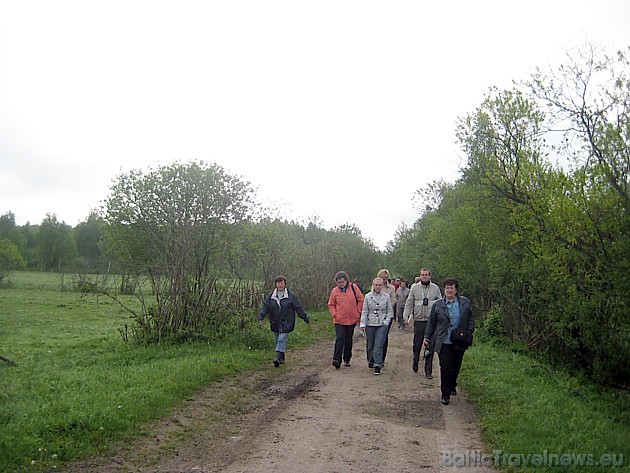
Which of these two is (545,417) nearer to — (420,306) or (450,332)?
(450,332)

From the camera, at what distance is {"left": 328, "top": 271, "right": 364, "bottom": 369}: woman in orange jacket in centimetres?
1094

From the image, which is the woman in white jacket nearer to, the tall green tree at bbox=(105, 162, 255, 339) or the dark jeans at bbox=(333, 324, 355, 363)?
the dark jeans at bbox=(333, 324, 355, 363)

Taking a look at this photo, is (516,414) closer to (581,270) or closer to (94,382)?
(581,270)

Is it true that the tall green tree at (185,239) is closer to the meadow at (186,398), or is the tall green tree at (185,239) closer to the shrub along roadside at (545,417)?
the meadow at (186,398)

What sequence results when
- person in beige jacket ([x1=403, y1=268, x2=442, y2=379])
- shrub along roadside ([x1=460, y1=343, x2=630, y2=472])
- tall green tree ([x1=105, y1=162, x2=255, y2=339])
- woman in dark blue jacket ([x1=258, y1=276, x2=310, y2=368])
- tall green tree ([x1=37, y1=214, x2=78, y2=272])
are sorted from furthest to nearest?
tall green tree ([x1=37, y1=214, x2=78, y2=272])
tall green tree ([x1=105, y1=162, x2=255, y2=339])
person in beige jacket ([x1=403, y1=268, x2=442, y2=379])
woman in dark blue jacket ([x1=258, y1=276, x2=310, y2=368])
shrub along roadside ([x1=460, y1=343, x2=630, y2=472])

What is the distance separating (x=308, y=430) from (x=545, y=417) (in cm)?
319

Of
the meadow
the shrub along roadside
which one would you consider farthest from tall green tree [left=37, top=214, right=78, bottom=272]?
the shrub along roadside

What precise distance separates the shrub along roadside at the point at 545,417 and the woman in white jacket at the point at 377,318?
1.71m

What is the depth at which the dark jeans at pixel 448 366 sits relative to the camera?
27.3ft

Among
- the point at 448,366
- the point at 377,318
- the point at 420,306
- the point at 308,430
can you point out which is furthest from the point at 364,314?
the point at 308,430

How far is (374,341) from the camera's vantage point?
35.7 feet

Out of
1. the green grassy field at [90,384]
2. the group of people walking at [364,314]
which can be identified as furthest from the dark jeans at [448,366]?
the green grassy field at [90,384]

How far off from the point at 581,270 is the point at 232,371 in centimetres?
689

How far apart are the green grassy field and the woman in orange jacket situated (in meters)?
1.63
